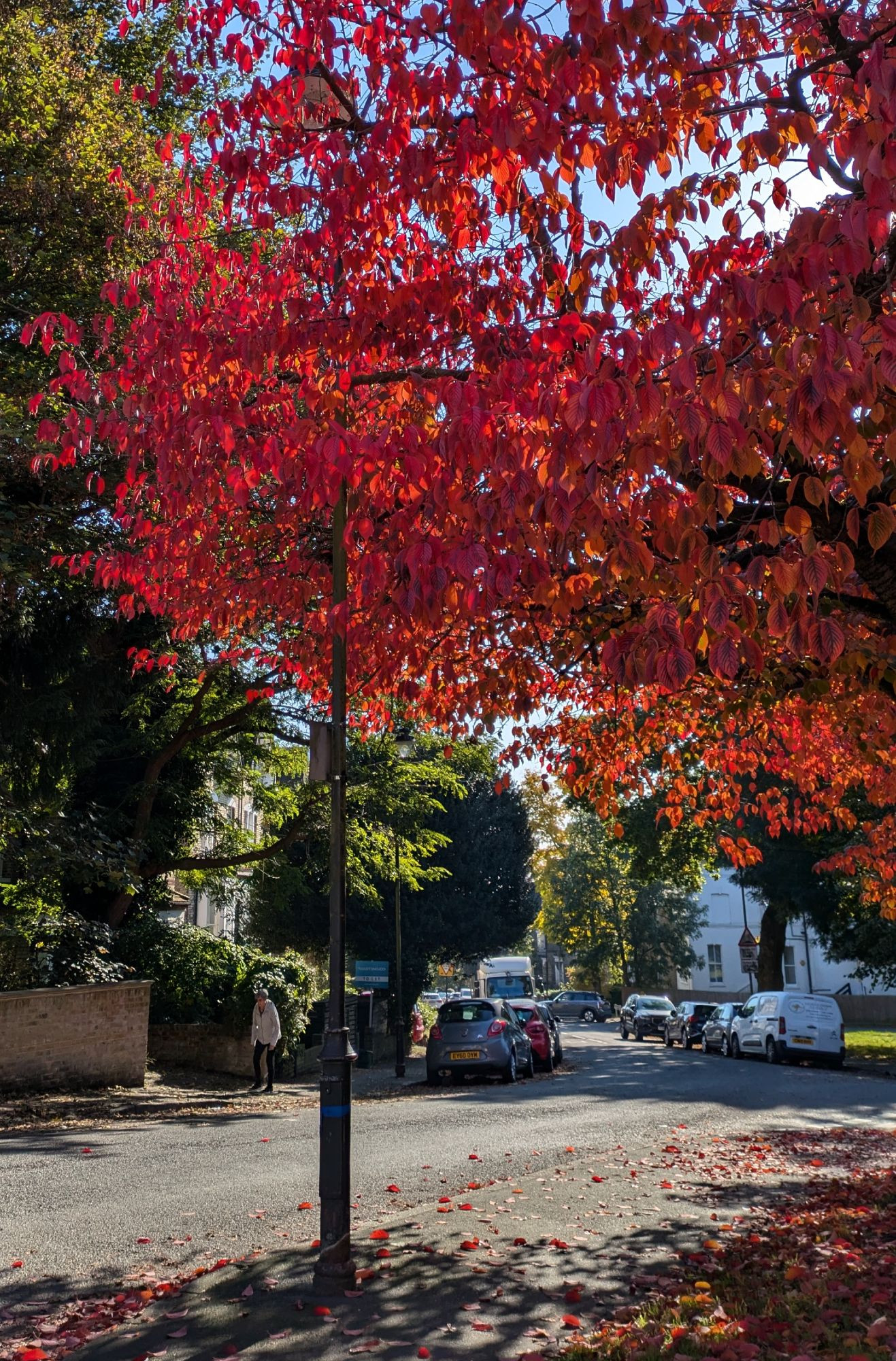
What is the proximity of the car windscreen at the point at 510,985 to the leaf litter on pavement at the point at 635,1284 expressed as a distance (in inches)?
1993

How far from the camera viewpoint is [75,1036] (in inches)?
714

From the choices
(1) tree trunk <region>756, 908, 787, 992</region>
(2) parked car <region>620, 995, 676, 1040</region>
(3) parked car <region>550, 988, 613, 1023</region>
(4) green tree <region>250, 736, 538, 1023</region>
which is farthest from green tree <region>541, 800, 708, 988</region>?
(1) tree trunk <region>756, 908, 787, 992</region>

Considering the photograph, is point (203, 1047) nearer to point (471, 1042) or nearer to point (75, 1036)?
point (471, 1042)

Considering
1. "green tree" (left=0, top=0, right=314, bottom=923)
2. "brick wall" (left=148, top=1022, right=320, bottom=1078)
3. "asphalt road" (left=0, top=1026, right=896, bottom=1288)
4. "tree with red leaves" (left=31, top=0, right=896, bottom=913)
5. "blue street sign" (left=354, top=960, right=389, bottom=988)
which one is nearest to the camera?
"tree with red leaves" (left=31, top=0, right=896, bottom=913)

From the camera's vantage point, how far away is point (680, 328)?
4387mm

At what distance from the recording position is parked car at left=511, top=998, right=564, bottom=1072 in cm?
2697

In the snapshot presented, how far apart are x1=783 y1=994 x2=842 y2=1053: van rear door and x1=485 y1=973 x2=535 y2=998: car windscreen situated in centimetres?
3181

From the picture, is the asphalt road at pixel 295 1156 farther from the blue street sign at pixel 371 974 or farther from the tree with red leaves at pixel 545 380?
the blue street sign at pixel 371 974

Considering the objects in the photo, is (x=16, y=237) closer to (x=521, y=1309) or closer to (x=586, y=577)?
(x=586, y=577)

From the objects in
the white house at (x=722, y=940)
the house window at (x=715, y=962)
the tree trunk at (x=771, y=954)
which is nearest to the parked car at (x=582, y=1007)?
the white house at (x=722, y=940)

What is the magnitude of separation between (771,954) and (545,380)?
4026cm

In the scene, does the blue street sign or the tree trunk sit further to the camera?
the tree trunk

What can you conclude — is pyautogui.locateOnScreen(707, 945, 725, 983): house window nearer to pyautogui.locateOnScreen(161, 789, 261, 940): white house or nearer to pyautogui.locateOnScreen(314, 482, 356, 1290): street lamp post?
pyautogui.locateOnScreen(161, 789, 261, 940): white house

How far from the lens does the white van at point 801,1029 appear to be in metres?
27.7
